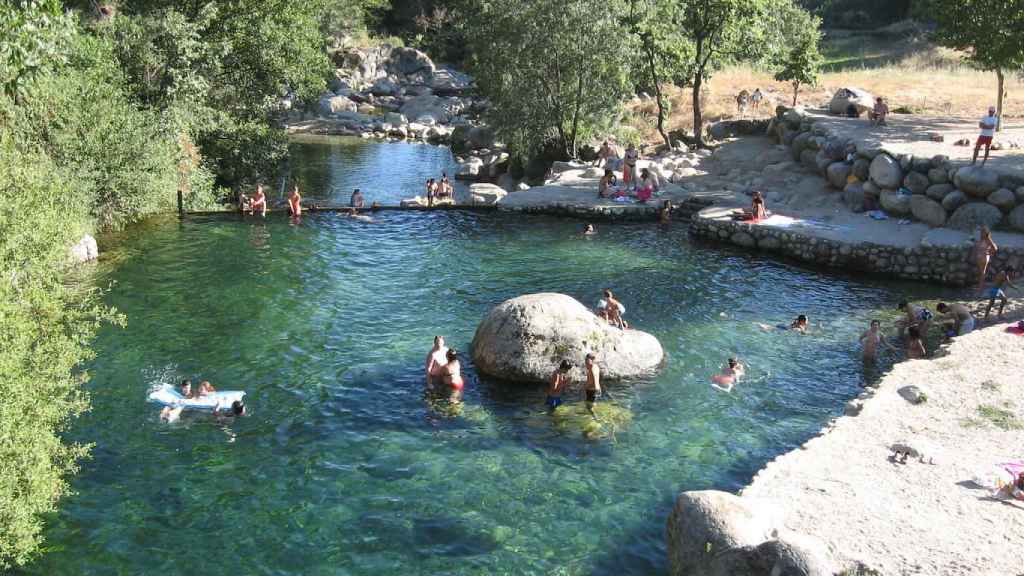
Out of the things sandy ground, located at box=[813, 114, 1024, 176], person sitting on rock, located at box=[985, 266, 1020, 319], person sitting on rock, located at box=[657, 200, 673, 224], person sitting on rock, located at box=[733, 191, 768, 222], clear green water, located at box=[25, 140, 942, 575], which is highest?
sandy ground, located at box=[813, 114, 1024, 176]

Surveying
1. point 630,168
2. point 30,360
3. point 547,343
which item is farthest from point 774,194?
A: point 30,360

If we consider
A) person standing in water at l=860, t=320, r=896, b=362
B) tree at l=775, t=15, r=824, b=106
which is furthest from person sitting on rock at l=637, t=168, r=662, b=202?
person standing in water at l=860, t=320, r=896, b=362

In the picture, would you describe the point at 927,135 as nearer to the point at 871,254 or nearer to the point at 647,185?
the point at 871,254

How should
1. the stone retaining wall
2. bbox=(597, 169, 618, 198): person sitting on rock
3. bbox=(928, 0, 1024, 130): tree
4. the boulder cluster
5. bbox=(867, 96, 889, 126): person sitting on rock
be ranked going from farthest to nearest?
bbox=(867, 96, 889, 126): person sitting on rock, bbox=(597, 169, 618, 198): person sitting on rock, bbox=(928, 0, 1024, 130): tree, the boulder cluster, the stone retaining wall

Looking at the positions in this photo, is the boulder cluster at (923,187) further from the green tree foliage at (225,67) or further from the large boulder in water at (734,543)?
the green tree foliage at (225,67)

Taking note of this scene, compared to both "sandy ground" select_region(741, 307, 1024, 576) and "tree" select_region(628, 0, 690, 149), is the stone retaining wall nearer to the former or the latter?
"sandy ground" select_region(741, 307, 1024, 576)

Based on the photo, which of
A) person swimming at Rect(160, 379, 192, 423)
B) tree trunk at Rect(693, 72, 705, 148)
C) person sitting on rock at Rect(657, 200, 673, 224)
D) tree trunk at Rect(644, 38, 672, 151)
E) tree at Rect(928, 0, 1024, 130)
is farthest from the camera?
tree trunk at Rect(693, 72, 705, 148)

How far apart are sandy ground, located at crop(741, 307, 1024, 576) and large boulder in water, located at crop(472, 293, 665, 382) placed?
564 cm

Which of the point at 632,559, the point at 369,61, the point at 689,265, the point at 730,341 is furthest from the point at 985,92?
the point at 369,61

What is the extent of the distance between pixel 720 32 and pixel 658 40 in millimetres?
3543

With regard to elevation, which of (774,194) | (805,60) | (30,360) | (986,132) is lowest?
(774,194)

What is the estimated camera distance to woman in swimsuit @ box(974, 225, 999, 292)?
92.6ft

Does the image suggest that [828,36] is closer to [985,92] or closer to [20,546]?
[985,92]

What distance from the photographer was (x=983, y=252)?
1113 inches
